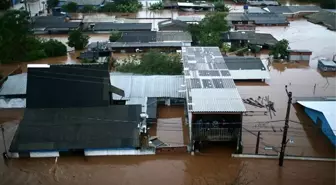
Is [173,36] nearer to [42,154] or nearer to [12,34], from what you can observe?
[12,34]

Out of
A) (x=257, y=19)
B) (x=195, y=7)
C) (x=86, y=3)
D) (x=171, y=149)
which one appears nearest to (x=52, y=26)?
(x=86, y=3)

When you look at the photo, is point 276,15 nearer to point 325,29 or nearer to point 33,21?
point 325,29

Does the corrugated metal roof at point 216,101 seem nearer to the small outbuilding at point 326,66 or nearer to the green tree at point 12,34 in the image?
the small outbuilding at point 326,66

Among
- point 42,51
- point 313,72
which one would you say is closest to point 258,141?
point 313,72

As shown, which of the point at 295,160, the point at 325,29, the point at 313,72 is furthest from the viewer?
the point at 325,29

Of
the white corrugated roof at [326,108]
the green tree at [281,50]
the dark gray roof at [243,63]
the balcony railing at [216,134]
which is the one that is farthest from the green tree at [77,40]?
the white corrugated roof at [326,108]
